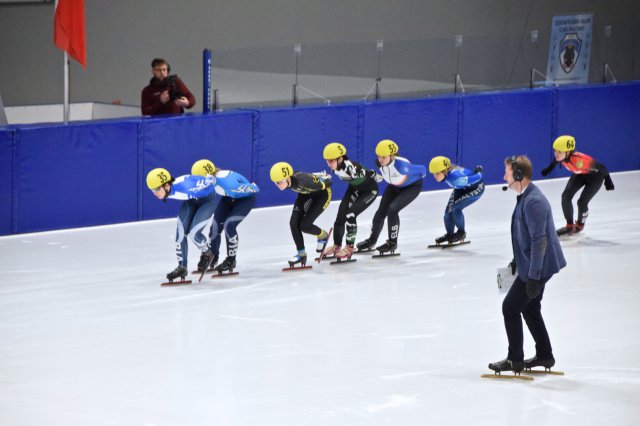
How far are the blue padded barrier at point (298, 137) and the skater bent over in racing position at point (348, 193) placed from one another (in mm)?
3166

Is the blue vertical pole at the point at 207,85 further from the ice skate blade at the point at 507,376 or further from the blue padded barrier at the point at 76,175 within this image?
the ice skate blade at the point at 507,376

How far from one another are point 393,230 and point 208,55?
4350 millimetres

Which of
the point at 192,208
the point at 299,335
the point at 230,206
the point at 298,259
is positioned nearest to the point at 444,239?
the point at 298,259

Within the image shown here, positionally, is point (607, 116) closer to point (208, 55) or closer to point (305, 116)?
point (305, 116)

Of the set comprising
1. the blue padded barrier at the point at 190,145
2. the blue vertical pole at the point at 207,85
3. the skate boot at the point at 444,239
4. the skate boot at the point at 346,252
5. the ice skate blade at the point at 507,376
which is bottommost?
the ice skate blade at the point at 507,376

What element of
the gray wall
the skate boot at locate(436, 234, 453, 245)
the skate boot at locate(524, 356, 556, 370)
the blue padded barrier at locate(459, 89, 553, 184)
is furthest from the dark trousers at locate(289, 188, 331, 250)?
the blue padded barrier at locate(459, 89, 553, 184)

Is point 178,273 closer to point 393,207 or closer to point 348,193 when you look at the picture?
point 348,193

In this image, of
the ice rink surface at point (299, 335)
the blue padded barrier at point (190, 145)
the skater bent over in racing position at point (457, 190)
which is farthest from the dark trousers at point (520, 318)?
the blue padded barrier at point (190, 145)

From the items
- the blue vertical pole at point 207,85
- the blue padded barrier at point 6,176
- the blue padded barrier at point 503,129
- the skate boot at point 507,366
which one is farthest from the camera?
the blue padded barrier at point 503,129

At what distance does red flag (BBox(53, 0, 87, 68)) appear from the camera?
16203mm

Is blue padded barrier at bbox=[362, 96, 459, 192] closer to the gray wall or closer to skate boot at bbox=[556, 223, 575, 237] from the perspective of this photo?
the gray wall

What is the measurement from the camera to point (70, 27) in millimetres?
16297

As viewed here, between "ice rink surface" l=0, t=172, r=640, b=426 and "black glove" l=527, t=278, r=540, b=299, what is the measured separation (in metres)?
0.79

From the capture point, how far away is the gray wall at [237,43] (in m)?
19.1
